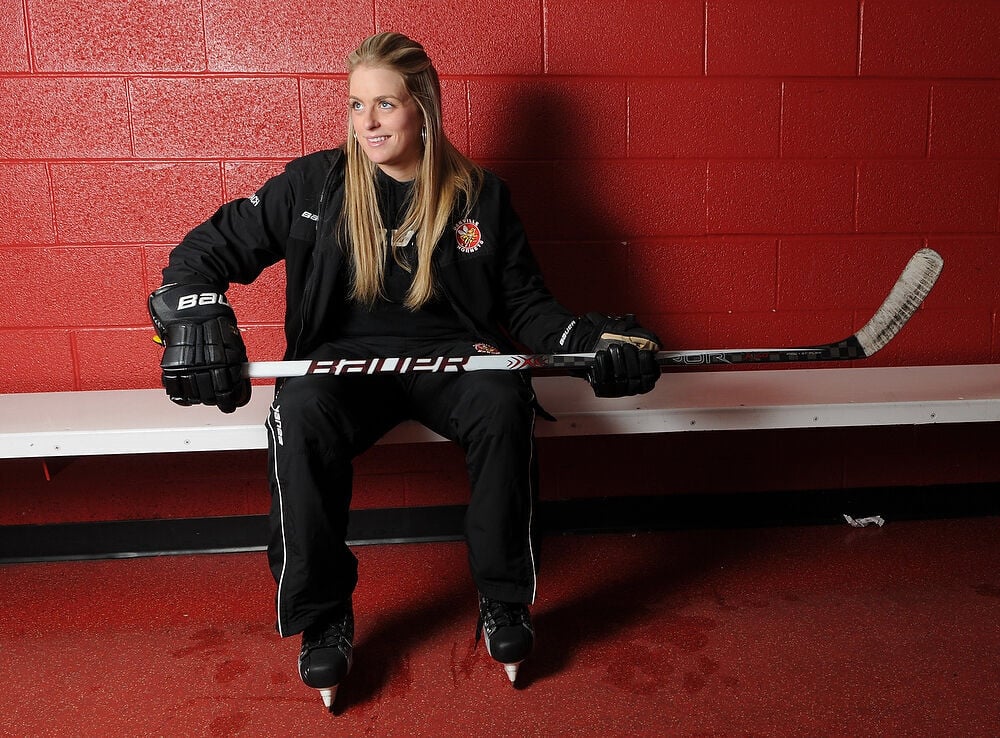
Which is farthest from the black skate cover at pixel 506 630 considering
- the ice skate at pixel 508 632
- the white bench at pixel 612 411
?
the white bench at pixel 612 411

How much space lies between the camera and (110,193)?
199 cm

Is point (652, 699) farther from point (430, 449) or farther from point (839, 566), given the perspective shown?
Result: point (430, 449)

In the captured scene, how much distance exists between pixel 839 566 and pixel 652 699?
78 centimetres

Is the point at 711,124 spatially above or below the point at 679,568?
above

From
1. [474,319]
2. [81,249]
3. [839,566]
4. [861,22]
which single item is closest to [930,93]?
[861,22]

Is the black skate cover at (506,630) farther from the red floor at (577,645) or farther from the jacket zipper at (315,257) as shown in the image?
the jacket zipper at (315,257)

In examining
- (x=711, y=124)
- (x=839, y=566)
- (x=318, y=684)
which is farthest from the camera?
(x=711, y=124)

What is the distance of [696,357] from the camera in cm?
164

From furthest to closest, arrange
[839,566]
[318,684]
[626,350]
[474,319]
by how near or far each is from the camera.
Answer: [839,566], [474,319], [626,350], [318,684]

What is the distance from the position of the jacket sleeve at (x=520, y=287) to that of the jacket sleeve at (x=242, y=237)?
458 mm

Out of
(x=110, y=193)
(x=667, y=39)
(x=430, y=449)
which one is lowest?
(x=430, y=449)

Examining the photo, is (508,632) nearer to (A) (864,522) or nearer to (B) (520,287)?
(B) (520,287)

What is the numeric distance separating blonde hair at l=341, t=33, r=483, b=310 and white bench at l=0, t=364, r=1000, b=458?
301mm

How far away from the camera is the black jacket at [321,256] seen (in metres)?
1.64
